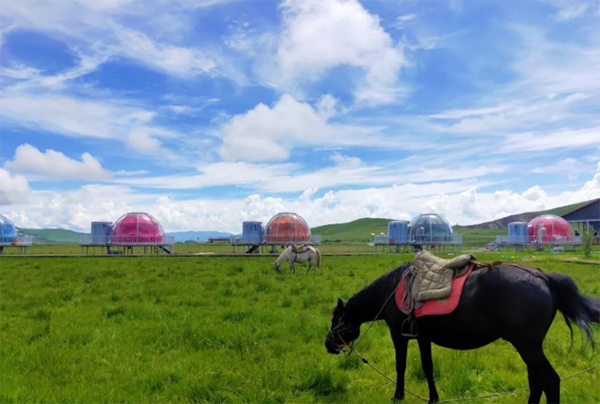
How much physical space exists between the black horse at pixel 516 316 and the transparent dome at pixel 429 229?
54.8 m

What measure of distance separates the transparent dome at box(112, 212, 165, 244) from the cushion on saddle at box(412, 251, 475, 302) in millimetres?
50339

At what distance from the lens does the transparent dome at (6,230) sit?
53094mm

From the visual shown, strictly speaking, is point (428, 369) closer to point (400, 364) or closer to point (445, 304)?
point (400, 364)

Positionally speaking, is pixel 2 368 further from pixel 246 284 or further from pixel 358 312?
pixel 246 284

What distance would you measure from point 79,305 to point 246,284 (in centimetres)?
605

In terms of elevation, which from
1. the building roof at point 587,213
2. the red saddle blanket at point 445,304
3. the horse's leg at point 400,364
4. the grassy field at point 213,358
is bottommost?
the grassy field at point 213,358

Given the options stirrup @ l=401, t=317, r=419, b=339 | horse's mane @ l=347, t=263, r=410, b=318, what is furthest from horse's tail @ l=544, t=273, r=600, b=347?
horse's mane @ l=347, t=263, r=410, b=318

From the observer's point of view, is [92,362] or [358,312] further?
[92,362]

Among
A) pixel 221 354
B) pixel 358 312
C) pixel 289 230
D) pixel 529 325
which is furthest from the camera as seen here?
pixel 289 230

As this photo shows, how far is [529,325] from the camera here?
14.9 ft

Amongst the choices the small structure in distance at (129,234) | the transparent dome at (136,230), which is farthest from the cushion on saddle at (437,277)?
the transparent dome at (136,230)

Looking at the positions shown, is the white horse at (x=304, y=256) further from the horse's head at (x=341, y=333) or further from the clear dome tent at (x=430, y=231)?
the clear dome tent at (x=430, y=231)

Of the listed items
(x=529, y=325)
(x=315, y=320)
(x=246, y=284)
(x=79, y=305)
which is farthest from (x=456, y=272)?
(x=246, y=284)

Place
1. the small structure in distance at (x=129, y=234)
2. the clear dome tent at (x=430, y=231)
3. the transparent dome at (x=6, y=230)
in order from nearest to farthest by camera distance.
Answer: the small structure in distance at (x=129, y=234), the transparent dome at (x=6, y=230), the clear dome tent at (x=430, y=231)
